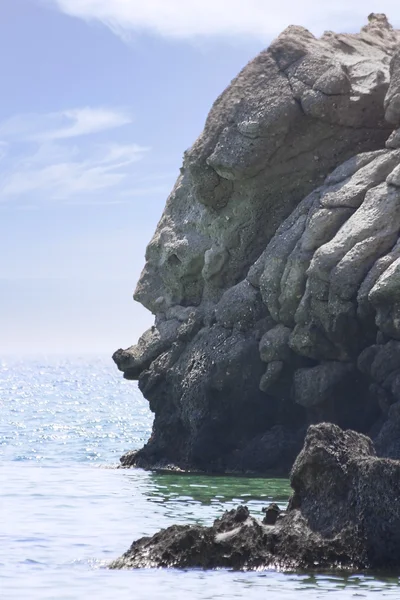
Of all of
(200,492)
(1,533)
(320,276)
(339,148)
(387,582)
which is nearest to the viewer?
(387,582)

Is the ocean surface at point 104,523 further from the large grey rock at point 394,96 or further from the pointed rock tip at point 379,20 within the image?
the pointed rock tip at point 379,20

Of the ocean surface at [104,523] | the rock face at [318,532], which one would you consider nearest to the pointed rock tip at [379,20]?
the ocean surface at [104,523]

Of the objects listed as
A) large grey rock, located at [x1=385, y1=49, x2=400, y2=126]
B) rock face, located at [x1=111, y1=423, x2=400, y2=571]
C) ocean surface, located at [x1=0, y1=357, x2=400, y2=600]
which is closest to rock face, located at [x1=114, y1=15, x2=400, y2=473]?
large grey rock, located at [x1=385, y1=49, x2=400, y2=126]

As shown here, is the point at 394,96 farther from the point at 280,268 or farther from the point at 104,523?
the point at 104,523

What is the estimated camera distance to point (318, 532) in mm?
23094

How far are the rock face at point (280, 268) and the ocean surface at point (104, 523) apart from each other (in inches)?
152

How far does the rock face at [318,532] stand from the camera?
74.5ft

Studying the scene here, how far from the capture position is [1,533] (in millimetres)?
29625

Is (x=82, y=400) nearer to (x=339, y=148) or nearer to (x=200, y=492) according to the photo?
(x=339, y=148)

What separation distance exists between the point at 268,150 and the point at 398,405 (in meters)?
15.0

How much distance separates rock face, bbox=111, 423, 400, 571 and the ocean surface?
47cm

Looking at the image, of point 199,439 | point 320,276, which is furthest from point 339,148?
point 199,439

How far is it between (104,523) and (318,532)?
996 centimetres

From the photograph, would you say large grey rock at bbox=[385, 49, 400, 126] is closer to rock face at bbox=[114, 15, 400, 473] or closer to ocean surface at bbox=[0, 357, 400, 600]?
rock face at bbox=[114, 15, 400, 473]
